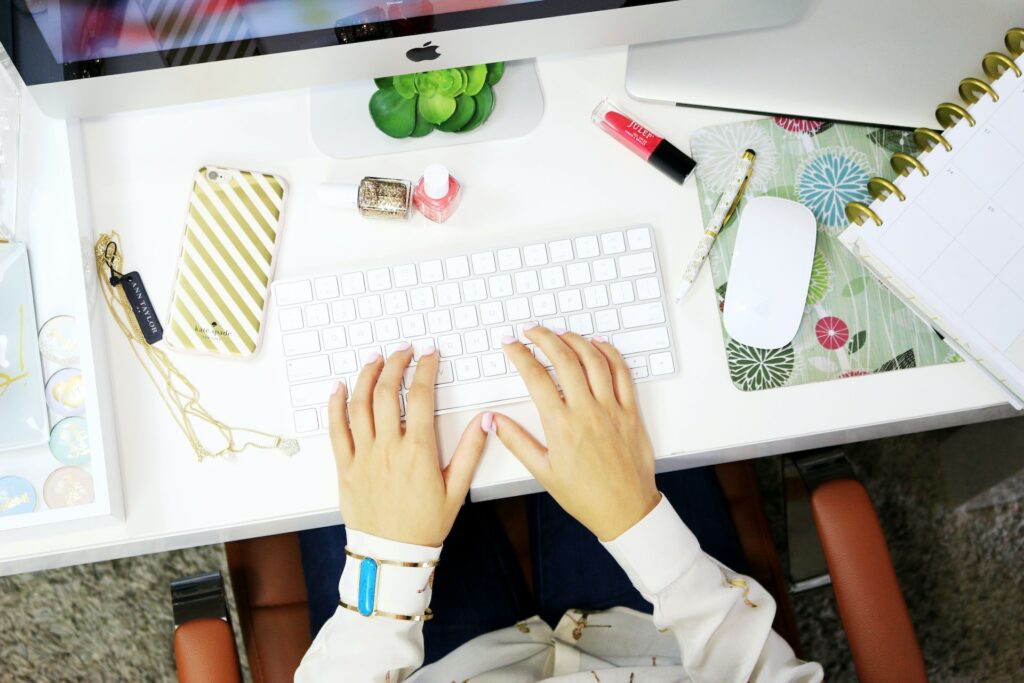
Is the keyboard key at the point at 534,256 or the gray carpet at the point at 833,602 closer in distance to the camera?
the keyboard key at the point at 534,256

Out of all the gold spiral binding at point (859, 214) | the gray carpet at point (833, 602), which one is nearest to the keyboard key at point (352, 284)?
the gold spiral binding at point (859, 214)

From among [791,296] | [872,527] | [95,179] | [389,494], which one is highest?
[95,179]

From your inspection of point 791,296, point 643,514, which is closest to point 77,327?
point 643,514

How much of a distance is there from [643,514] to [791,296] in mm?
262

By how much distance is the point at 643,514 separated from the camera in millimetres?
715

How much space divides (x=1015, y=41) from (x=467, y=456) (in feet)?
2.13

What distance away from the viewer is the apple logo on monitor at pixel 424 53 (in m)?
0.66

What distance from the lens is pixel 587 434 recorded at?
70cm

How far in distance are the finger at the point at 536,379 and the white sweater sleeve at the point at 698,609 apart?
142 mm

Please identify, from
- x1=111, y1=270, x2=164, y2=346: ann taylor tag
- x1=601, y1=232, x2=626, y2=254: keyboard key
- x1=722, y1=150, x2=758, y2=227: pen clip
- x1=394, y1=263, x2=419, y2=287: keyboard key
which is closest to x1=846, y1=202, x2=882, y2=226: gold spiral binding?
x1=722, y1=150, x2=758, y2=227: pen clip

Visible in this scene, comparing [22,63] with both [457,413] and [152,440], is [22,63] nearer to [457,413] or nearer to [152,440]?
[152,440]

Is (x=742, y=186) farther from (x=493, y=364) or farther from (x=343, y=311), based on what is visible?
(x=343, y=311)

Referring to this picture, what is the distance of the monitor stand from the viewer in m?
0.77

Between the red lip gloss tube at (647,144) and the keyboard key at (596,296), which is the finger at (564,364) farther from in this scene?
the red lip gloss tube at (647,144)
